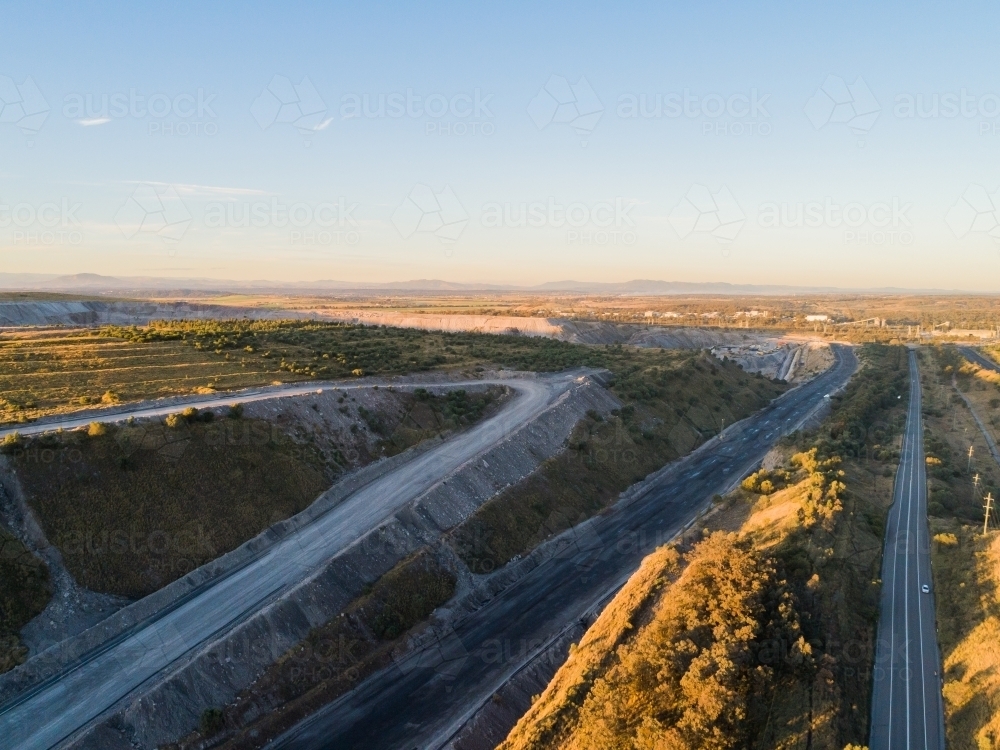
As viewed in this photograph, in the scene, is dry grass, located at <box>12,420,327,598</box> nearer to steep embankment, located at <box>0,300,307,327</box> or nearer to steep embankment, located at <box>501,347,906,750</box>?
steep embankment, located at <box>501,347,906,750</box>

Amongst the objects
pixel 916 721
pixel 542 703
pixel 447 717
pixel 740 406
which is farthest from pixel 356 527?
pixel 740 406

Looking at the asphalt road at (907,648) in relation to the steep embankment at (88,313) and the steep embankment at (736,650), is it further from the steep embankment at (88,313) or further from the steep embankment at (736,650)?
the steep embankment at (88,313)

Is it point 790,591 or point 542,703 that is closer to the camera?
point 542,703

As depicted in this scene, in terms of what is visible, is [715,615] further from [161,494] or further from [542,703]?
[161,494]

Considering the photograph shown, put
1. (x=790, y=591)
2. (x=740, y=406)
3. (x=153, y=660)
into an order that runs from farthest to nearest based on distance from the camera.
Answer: (x=740, y=406) < (x=790, y=591) < (x=153, y=660)

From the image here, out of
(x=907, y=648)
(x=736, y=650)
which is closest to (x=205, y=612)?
(x=736, y=650)

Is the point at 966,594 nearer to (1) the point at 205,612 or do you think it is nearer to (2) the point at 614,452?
(2) the point at 614,452

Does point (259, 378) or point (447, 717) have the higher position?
point (259, 378)

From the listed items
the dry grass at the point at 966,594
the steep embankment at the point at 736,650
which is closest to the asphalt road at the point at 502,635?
the steep embankment at the point at 736,650
